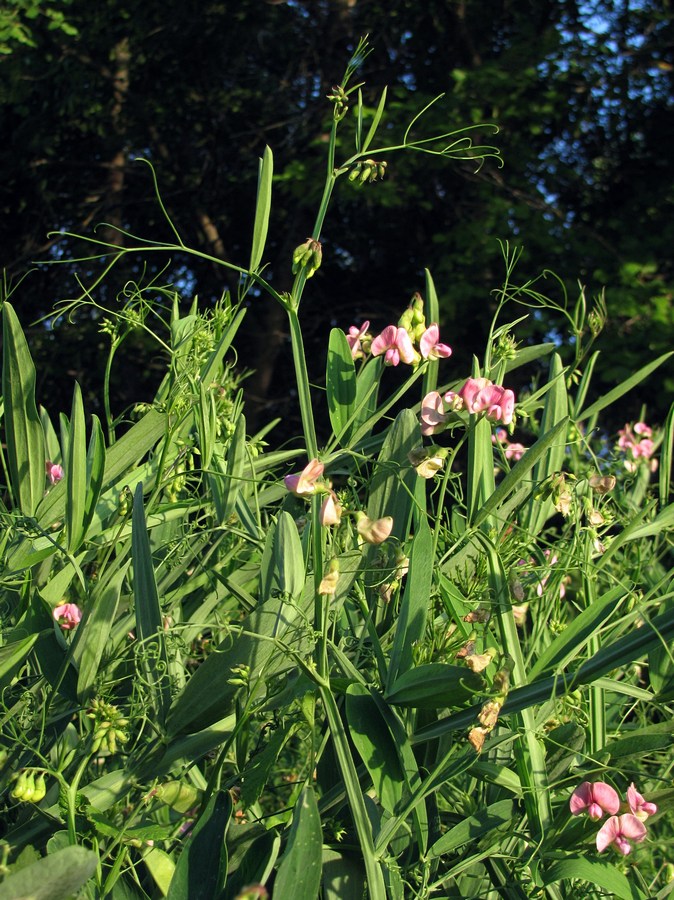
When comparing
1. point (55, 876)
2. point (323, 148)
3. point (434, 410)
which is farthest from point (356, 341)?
point (323, 148)

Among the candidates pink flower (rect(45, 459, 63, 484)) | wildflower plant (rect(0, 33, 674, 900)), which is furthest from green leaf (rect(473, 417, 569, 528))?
pink flower (rect(45, 459, 63, 484))

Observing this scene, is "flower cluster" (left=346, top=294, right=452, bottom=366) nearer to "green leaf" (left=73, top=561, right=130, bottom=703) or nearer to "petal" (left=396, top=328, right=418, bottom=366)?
"petal" (left=396, top=328, right=418, bottom=366)

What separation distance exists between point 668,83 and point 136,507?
5.41m

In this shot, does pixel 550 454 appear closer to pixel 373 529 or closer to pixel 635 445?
pixel 373 529

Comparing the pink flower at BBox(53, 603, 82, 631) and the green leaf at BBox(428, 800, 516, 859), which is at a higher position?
the pink flower at BBox(53, 603, 82, 631)

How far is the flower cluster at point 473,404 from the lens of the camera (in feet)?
2.52

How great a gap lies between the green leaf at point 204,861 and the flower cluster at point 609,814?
0.81ft

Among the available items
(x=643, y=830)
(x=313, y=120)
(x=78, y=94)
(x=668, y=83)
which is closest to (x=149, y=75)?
(x=78, y=94)

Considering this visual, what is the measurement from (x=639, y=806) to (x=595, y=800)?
45mm

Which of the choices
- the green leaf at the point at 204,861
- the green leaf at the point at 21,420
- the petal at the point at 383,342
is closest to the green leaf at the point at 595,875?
the green leaf at the point at 204,861

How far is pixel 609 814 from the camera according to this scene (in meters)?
0.65

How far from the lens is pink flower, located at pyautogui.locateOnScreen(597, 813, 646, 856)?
0.65m

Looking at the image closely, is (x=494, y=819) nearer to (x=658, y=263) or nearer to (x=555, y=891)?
(x=555, y=891)

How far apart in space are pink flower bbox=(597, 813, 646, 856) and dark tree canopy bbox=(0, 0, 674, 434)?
12.9 feet
